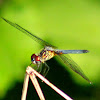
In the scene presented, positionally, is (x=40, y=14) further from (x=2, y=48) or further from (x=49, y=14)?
(x=2, y=48)

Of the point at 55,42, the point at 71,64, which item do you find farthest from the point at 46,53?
the point at 71,64

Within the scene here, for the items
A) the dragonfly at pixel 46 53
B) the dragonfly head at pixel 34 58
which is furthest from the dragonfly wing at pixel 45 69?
the dragonfly head at pixel 34 58

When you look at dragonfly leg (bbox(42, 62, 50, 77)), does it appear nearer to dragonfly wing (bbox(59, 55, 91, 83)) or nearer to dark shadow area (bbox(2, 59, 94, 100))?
dark shadow area (bbox(2, 59, 94, 100))

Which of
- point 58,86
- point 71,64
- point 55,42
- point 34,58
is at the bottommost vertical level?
point 58,86

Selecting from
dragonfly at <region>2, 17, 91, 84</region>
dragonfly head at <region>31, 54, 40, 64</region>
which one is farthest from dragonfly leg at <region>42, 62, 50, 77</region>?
dragonfly head at <region>31, 54, 40, 64</region>

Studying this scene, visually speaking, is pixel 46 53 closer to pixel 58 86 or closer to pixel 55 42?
pixel 55 42

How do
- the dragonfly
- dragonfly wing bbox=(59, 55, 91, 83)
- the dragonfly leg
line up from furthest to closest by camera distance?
the dragonfly leg, the dragonfly, dragonfly wing bbox=(59, 55, 91, 83)

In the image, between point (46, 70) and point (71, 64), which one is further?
point (46, 70)
